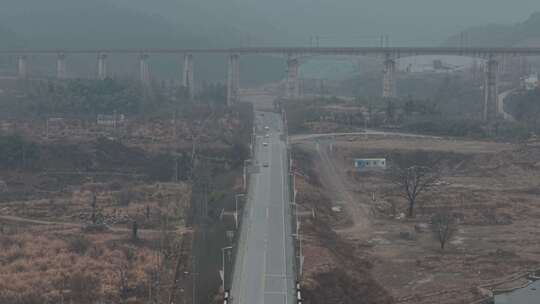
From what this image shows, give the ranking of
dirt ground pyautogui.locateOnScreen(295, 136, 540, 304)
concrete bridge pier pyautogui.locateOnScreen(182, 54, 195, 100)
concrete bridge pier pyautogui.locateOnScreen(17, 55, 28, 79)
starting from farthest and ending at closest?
1. concrete bridge pier pyautogui.locateOnScreen(17, 55, 28, 79)
2. concrete bridge pier pyautogui.locateOnScreen(182, 54, 195, 100)
3. dirt ground pyautogui.locateOnScreen(295, 136, 540, 304)

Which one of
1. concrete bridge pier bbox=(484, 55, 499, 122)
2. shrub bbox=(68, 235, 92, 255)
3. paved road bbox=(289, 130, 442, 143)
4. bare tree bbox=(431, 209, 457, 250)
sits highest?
concrete bridge pier bbox=(484, 55, 499, 122)

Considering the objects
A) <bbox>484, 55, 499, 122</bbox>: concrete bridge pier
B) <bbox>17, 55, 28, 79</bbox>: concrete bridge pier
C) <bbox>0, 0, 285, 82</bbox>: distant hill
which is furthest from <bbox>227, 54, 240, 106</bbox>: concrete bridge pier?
<bbox>0, 0, 285, 82</bbox>: distant hill

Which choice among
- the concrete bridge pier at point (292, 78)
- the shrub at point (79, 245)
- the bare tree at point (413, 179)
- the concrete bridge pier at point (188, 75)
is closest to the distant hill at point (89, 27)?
the concrete bridge pier at point (188, 75)

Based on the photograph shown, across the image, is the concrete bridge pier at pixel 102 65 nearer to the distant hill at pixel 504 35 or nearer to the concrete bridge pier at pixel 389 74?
the concrete bridge pier at pixel 389 74

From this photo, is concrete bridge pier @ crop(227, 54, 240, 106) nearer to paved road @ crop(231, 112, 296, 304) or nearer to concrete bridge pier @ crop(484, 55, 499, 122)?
concrete bridge pier @ crop(484, 55, 499, 122)

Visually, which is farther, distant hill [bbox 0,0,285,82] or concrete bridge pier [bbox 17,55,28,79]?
distant hill [bbox 0,0,285,82]

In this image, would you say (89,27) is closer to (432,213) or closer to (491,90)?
(491,90)

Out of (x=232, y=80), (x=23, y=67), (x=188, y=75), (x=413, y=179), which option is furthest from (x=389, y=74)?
(x=23, y=67)
